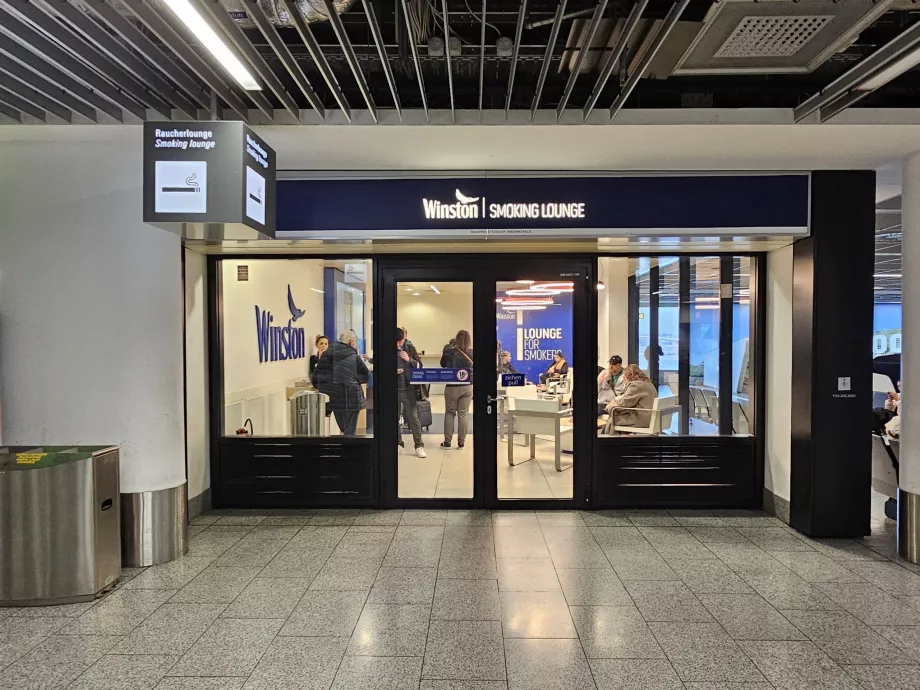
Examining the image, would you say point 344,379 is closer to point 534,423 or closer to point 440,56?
point 534,423

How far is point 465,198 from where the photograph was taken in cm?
459

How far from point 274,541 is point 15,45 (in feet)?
11.7

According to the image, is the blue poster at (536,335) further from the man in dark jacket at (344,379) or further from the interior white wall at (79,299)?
the interior white wall at (79,299)

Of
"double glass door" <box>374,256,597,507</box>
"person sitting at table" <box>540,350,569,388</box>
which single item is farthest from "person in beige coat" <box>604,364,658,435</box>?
"person sitting at table" <box>540,350,569,388</box>

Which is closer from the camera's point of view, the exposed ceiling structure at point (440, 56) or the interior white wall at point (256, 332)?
the exposed ceiling structure at point (440, 56)

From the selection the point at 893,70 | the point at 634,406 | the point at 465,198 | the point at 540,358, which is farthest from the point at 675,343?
the point at 893,70

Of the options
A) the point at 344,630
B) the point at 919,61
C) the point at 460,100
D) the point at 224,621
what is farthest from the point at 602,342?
the point at 224,621

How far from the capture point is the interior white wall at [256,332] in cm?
543

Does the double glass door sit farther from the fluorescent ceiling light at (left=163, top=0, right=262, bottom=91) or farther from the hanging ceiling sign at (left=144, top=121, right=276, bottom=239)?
the fluorescent ceiling light at (left=163, top=0, right=262, bottom=91)

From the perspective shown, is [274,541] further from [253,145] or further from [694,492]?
[694,492]

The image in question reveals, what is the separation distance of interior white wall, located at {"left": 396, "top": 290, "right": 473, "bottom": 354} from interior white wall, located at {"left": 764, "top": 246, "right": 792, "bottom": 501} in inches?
108

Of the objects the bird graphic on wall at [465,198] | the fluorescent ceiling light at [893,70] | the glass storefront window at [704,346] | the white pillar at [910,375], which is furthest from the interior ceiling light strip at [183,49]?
the white pillar at [910,375]

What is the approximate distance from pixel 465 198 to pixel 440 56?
4.40 feet

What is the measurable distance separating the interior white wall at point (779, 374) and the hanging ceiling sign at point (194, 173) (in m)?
4.44
